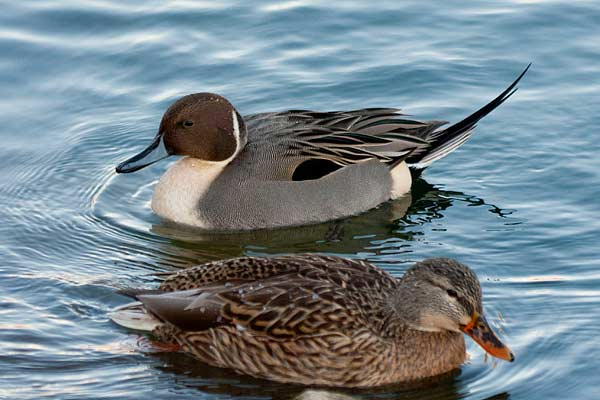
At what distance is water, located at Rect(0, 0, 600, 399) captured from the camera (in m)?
8.55

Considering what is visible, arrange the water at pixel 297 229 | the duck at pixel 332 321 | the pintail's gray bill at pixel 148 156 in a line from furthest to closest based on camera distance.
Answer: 1. the pintail's gray bill at pixel 148 156
2. the water at pixel 297 229
3. the duck at pixel 332 321

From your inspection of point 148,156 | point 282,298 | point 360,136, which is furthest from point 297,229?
point 282,298

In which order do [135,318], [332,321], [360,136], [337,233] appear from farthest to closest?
[360,136] < [337,233] < [135,318] < [332,321]

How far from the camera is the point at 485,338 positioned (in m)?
7.97

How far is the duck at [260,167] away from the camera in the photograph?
11.1m

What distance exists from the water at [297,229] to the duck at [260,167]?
220 millimetres

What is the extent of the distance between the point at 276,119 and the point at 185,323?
3449 mm

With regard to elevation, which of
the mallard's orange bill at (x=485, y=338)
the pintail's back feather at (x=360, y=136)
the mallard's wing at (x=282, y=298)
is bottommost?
the mallard's orange bill at (x=485, y=338)

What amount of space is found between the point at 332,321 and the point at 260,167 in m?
3.22

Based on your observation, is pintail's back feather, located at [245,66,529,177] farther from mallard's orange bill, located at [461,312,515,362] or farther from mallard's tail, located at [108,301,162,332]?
mallard's orange bill, located at [461,312,515,362]

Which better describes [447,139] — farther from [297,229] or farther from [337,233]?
[297,229]

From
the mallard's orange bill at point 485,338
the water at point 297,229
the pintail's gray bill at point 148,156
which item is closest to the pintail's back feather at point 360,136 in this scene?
Result: the water at point 297,229

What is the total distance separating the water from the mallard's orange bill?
327mm

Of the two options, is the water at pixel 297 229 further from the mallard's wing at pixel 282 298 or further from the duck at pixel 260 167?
the mallard's wing at pixel 282 298
